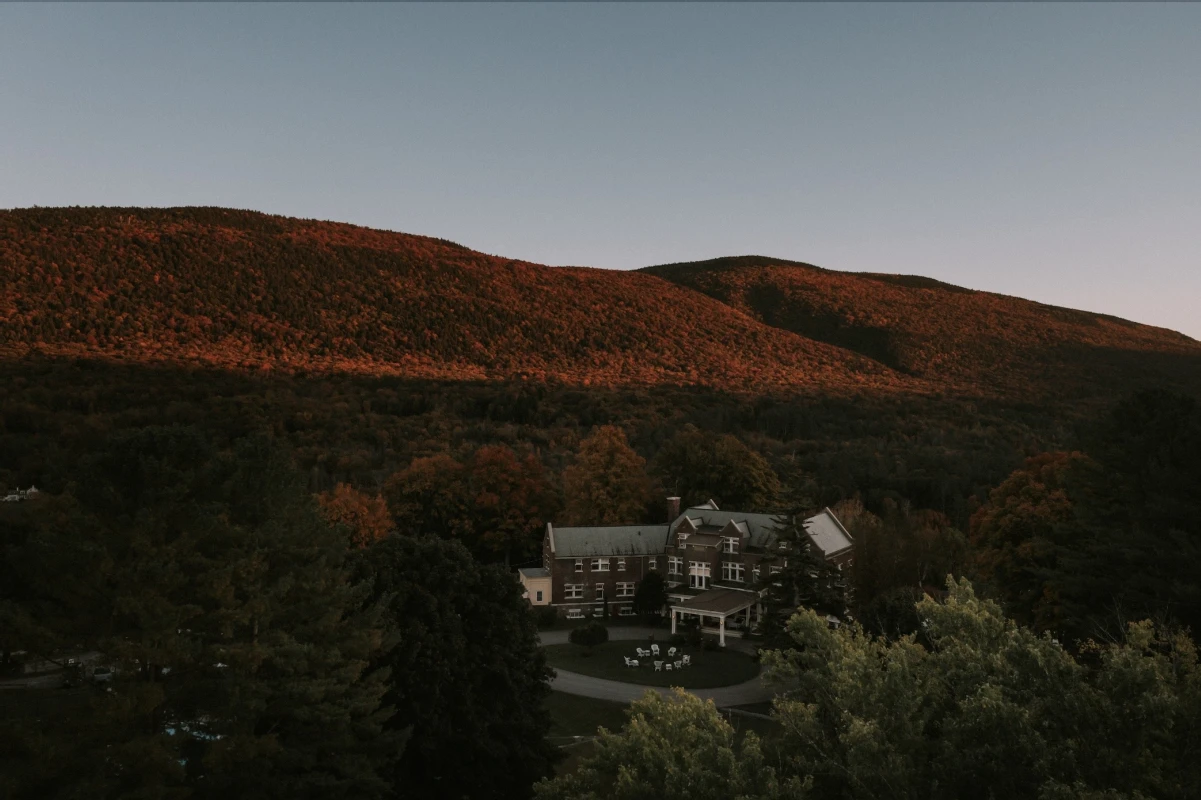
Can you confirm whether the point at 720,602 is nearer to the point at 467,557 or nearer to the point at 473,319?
the point at 467,557

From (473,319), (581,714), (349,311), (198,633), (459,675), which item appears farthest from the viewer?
(473,319)

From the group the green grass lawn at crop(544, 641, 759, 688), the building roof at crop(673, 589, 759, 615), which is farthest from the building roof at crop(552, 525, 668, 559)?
the green grass lawn at crop(544, 641, 759, 688)

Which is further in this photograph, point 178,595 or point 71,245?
point 71,245

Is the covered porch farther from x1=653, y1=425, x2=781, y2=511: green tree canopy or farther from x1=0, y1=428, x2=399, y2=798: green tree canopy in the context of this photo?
x1=0, y1=428, x2=399, y2=798: green tree canopy

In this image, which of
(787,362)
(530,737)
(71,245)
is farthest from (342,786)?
(787,362)

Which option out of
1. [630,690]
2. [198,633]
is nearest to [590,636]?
[630,690]

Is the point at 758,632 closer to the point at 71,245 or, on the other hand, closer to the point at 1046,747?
the point at 1046,747

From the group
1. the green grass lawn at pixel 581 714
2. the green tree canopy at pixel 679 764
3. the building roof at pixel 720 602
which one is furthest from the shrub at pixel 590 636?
the green tree canopy at pixel 679 764
